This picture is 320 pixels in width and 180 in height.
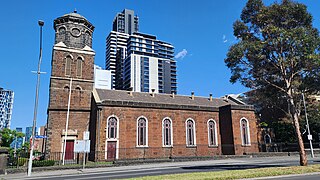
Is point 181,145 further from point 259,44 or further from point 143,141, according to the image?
point 259,44

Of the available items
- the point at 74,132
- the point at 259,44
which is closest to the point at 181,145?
the point at 74,132

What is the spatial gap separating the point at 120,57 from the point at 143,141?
123859 millimetres

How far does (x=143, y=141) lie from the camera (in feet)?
105

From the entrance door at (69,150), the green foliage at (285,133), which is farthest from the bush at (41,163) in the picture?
the green foliage at (285,133)

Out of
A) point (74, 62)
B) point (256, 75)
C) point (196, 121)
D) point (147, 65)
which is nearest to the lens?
point (256, 75)

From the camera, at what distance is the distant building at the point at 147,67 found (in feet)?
440

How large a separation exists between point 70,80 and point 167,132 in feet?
47.5

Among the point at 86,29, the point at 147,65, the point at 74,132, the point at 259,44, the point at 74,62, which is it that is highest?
the point at 147,65

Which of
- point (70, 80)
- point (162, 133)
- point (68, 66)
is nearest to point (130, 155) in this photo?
point (162, 133)

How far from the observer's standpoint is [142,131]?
3228 cm

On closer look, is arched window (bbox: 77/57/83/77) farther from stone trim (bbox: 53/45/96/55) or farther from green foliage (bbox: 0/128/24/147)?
green foliage (bbox: 0/128/24/147)

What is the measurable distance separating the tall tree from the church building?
49.4 feet

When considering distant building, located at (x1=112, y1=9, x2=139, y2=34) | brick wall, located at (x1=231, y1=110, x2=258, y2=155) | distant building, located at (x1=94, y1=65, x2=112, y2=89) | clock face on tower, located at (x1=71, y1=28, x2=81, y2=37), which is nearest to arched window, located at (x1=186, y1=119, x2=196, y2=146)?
brick wall, located at (x1=231, y1=110, x2=258, y2=155)

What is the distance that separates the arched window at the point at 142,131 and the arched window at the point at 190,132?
20.4 feet
